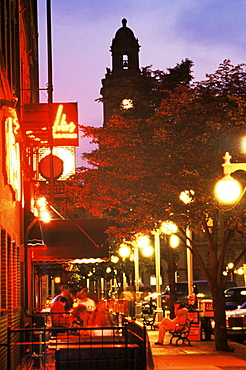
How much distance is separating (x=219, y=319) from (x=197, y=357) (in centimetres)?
247

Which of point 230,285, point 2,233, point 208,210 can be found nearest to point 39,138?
point 208,210

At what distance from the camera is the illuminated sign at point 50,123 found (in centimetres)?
1897

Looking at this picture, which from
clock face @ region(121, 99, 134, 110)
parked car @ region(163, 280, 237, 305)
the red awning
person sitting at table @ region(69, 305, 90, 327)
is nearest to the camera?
person sitting at table @ region(69, 305, 90, 327)

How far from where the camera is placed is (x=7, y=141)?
1273 centimetres

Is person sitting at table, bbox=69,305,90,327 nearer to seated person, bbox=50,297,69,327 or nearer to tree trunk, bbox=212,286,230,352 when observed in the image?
seated person, bbox=50,297,69,327

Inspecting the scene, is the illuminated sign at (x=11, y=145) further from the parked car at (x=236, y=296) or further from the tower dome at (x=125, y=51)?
the tower dome at (x=125, y=51)

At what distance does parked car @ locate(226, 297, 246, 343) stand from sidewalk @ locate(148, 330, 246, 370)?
590 millimetres

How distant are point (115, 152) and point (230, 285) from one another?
31136 millimetres

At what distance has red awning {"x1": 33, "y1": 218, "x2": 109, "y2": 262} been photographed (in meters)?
25.6

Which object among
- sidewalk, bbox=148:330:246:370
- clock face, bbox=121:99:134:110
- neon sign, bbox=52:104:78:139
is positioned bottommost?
sidewalk, bbox=148:330:246:370

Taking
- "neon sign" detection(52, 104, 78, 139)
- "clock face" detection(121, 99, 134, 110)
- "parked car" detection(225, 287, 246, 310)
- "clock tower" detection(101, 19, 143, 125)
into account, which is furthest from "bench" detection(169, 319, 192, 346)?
"clock tower" detection(101, 19, 143, 125)

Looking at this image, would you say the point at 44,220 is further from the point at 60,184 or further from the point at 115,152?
the point at 115,152

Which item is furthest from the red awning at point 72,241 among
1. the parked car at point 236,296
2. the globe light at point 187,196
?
the parked car at point 236,296

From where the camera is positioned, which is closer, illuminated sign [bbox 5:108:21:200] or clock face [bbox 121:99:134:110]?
illuminated sign [bbox 5:108:21:200]
